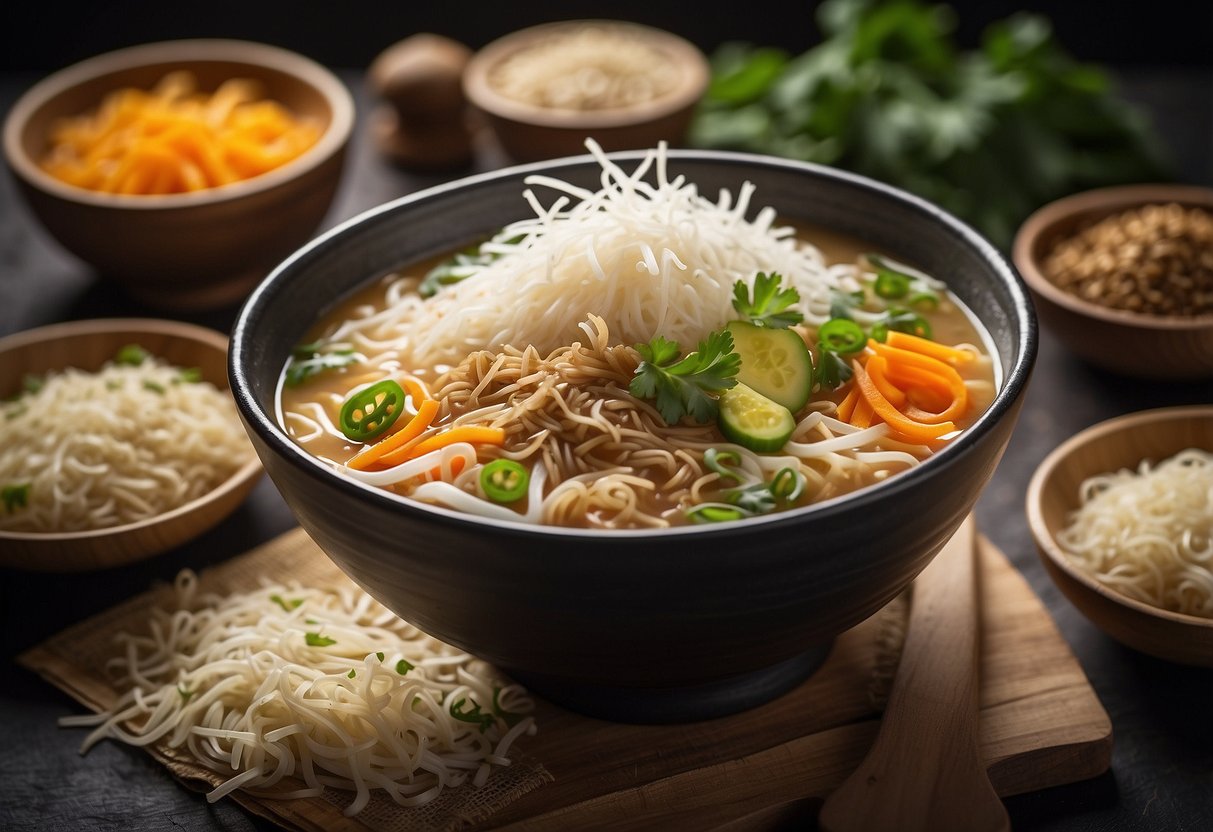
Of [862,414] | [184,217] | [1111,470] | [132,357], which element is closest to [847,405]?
[862,414]

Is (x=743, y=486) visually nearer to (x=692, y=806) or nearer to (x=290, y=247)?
(x=692, y=806)

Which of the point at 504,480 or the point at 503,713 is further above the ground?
the point at 504,480

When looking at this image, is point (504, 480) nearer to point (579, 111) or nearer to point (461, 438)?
point (461, 438)

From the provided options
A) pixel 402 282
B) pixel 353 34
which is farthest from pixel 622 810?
pixel 353 34

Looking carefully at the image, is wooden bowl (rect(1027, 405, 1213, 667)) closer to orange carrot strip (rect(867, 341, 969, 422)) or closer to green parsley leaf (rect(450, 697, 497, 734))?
orange carrot strip (rect(867, 341, 969, 422))

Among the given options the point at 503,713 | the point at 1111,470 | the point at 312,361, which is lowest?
the point at 1111,470

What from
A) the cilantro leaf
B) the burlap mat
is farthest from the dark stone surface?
the cilantro leaf
